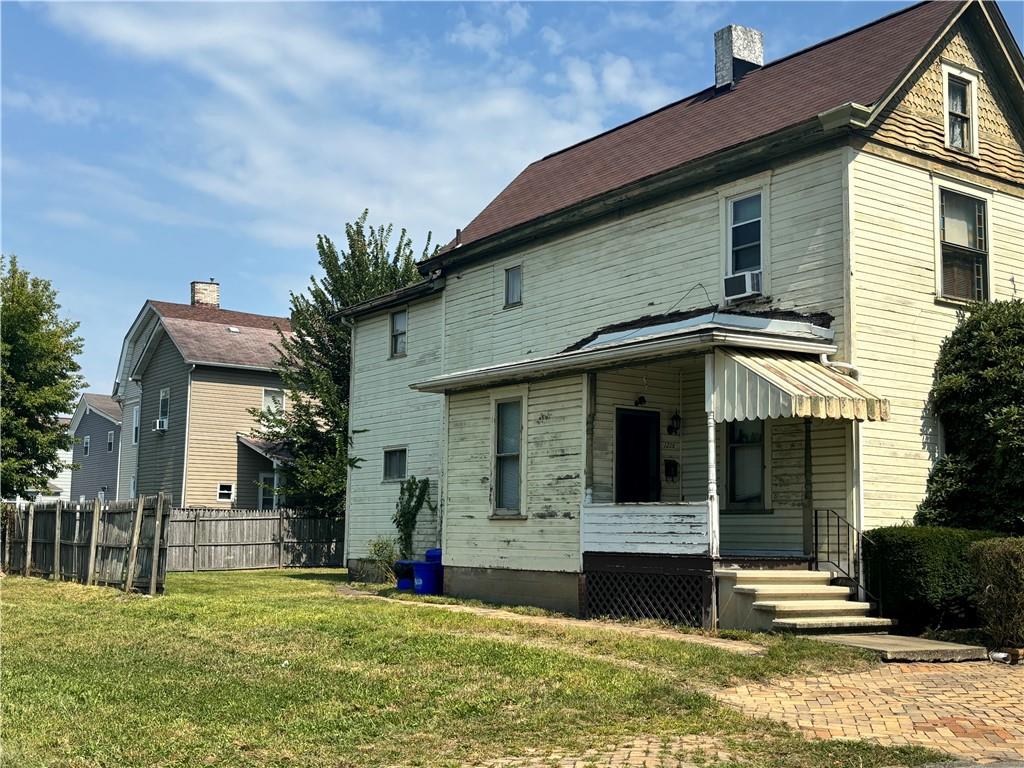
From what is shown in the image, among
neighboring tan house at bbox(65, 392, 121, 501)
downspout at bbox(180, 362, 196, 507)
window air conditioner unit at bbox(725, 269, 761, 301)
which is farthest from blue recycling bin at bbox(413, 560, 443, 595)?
neighboring tan house at bbox(65, 392, 121, 501)

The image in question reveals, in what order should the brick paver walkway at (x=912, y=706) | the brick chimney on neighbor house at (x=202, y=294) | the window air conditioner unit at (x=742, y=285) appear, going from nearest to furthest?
1. the brick paver walkway at (x=912, y=706)
2. the window air conditioner unit at (x=742, y=285)
3. the brick chimney on neighbor house at (x=202, y=294)

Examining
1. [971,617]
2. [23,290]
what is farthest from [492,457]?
[23,290]

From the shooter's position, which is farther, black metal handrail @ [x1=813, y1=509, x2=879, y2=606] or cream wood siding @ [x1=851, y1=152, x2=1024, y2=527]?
cream wood siding @ [x1=851, y1=152, x2=1024, y2=527]

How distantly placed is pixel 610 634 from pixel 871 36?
11.1 m

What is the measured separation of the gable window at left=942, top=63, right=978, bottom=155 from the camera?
54.2 ft

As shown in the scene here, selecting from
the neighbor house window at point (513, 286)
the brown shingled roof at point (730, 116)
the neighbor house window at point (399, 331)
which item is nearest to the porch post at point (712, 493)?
the brown shingled roof at point (730, 116)

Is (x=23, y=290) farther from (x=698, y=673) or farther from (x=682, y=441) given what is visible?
(x=698, y=673)

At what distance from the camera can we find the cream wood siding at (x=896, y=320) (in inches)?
578

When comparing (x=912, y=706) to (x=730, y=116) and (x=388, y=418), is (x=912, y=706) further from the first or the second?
(x=388, y=418)

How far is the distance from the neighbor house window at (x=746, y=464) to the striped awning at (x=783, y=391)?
1871 millimetres

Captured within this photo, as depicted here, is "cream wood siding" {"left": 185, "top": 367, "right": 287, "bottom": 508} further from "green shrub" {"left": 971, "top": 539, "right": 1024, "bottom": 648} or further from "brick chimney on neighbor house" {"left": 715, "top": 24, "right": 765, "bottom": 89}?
"green shrub" {"left": 971, "top": 539, "right": 1024, "bottom": 648}

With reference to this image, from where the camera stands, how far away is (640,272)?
18.3 meters

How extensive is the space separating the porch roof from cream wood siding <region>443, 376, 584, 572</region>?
0.42 meters

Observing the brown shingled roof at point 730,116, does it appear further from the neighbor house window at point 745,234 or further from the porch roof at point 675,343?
the porch roof at point 675,343
